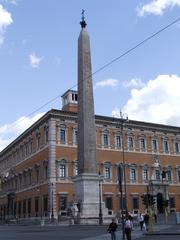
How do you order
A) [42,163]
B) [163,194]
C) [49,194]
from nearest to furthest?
1. [49,194]
2. [42,163]
3. [163,194]

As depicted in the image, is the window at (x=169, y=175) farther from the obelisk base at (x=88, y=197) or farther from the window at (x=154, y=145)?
the obelisk base at (x=88, y=197)

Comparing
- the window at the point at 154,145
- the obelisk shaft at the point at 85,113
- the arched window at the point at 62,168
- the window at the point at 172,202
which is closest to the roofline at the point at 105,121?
the window at the point at 154,145

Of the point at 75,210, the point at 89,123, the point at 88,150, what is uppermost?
the point at 89,123

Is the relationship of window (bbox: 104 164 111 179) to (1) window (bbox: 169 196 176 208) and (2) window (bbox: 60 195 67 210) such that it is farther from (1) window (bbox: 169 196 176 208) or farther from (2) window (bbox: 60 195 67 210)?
(1) window (bbox: 169 196 176 208)

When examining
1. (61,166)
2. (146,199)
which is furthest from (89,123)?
(61,166)

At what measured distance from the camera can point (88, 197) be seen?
3388 cm

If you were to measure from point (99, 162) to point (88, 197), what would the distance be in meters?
19.9

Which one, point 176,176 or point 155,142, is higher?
point 155,142

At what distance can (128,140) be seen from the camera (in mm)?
57125

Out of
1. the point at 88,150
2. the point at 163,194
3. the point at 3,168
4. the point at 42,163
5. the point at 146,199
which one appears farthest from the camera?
the point at 3,168

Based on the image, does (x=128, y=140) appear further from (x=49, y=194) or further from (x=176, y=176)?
(x=49, y=194)

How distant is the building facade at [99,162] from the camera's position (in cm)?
5047

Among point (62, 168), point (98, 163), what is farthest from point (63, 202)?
point (98, 163)

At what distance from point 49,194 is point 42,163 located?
15.6ft
